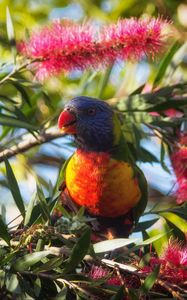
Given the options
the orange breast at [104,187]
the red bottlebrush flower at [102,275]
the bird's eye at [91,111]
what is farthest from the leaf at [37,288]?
the bird's eye at [91,111]

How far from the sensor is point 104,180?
8.34 ft

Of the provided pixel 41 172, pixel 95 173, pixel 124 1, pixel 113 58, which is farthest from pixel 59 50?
pixel 124 1

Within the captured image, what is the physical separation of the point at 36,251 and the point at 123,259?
379mm

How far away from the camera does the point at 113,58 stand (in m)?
2.26

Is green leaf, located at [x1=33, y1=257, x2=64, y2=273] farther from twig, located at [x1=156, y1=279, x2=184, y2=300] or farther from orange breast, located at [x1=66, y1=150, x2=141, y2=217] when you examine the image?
orange breast, located at [x1=66, y1=150, x2=141, y2=217]

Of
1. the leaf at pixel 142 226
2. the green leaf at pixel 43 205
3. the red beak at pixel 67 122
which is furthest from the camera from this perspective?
the red beak at pixel 67 122

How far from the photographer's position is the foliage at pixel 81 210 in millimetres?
1517

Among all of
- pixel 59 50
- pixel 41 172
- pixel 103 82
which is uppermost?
pixel 59 50

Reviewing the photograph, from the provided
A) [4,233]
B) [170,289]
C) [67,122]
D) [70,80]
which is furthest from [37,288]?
[70,80]

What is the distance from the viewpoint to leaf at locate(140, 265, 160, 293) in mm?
1424

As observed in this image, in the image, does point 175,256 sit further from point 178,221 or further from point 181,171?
point 178,221

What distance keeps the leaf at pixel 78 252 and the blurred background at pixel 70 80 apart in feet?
4.04

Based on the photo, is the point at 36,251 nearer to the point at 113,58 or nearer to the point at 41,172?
the point at 113,58

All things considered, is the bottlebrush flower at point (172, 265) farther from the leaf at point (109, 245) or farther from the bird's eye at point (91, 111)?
the bird's eye at point (91, 111)
